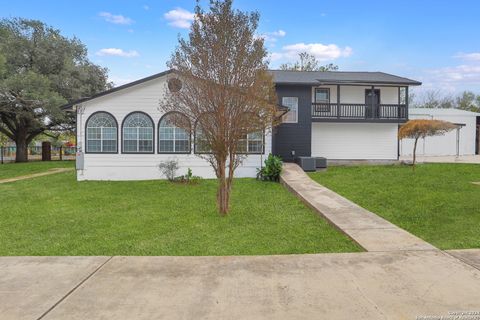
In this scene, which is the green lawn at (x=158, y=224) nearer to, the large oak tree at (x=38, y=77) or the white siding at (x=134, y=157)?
the white siding at (x=134, y=157)

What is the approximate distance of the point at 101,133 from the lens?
51.1ft

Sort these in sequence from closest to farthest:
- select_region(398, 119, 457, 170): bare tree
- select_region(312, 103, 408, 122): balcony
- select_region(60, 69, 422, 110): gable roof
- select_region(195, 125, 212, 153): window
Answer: select_region(195, 125, 212, 153): window < select_region(398, 119, 457, 170): bare tree < select_region(60, 69, 422, 110): gable roof < select_region(312, 103, 408, 122): balcony

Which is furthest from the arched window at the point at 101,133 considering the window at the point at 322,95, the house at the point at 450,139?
the house at the point at 450,139

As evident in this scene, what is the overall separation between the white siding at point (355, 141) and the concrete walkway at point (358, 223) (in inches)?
371

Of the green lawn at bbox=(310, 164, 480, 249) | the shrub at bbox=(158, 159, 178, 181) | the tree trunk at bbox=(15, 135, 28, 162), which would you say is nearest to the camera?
the green lawn at bbox=(310, 164, 480, 249)

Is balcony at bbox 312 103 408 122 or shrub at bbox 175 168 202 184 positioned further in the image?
balcony at bbox 312 103 408 122

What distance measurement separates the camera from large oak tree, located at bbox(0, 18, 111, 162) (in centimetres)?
2338

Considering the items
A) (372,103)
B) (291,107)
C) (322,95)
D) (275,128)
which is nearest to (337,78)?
(322,95)

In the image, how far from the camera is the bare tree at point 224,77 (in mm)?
7879

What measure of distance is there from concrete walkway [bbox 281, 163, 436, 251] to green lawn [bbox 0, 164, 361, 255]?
0.24 meters

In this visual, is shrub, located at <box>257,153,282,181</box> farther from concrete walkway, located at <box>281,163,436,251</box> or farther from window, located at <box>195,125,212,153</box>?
window, located at <box>195,125,212,153</box>

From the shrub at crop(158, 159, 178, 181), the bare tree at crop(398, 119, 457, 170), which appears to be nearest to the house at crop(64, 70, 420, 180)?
the shrub at crop(158, 159, 178, 181)

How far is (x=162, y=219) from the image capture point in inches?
327

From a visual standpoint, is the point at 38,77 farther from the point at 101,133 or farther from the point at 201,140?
the point at 201,140
